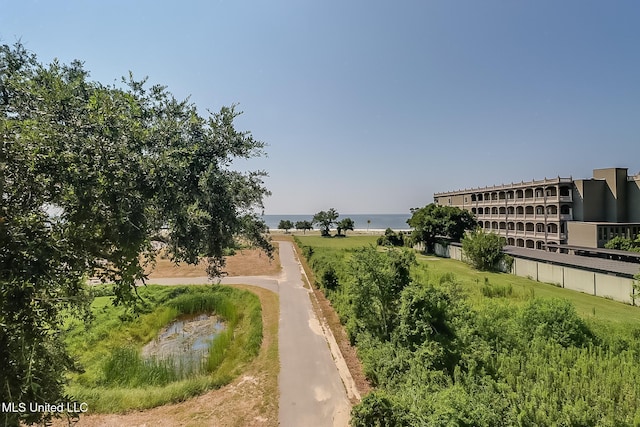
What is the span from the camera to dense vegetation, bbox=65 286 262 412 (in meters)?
10.1

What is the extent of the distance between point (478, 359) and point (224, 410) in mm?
8047

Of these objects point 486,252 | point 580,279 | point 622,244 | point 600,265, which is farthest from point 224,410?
point 622,244

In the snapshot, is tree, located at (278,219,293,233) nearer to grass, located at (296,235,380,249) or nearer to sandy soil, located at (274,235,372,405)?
grass, located at (296,235,380,249)

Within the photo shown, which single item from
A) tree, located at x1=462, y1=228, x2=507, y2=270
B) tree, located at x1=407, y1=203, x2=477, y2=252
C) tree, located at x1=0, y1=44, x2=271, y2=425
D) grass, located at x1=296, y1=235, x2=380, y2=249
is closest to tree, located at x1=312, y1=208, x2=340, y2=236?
grass, located at x1=296, y1=235, x2=380, y2=249

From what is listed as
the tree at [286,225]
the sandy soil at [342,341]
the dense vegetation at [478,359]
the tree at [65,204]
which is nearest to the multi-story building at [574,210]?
the dense vegetation at [478,359]

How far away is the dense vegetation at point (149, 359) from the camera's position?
1008 cm

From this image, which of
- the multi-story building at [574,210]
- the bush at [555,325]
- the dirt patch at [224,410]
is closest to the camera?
the dirt patch at [224,410]

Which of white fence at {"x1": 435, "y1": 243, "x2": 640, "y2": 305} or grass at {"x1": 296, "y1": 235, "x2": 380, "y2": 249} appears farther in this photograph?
grass at {"x1": 296, "y1": 235, "x2": 380, "y2": 249}

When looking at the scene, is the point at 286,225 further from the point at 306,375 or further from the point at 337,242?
the point at 306,375

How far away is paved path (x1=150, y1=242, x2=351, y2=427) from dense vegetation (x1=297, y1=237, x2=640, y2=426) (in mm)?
1444

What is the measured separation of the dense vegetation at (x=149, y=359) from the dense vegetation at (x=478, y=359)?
6027 mm

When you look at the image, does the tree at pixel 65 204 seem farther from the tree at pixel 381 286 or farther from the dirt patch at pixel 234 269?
the dirt patch at pixel 234 269

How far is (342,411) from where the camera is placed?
359 inches

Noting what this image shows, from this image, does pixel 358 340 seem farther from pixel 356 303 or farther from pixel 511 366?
pixel 511 366
